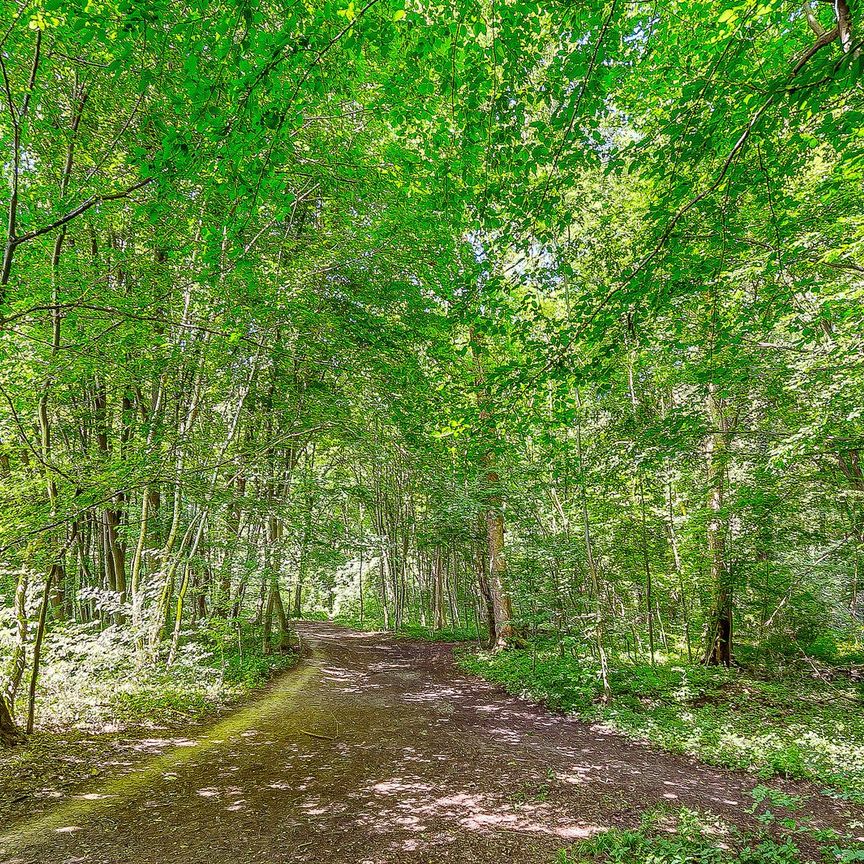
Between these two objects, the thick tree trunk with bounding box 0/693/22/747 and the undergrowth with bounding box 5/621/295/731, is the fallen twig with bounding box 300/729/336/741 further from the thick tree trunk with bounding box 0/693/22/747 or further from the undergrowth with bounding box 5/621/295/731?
the thick tree trunk with bounding box 0/693/22/747

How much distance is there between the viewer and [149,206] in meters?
3.73

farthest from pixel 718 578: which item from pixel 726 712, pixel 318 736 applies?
pixel 318 736

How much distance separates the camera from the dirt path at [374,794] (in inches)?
156

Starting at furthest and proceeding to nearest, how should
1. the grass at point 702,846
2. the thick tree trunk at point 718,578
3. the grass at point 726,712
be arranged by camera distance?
the thick tree trunk at point 718,578, the grass at point 726,712, the grass at point 702,846

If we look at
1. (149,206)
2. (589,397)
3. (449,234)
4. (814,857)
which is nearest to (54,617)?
(149,206)

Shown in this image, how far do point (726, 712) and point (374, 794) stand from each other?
20.2ft

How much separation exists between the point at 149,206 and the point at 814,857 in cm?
770

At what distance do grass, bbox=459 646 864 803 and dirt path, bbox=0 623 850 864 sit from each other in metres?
0.48

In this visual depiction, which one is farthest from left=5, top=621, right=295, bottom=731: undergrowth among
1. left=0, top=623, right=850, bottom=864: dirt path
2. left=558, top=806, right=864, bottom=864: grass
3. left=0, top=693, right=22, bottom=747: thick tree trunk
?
left=558, top=806, right=864, bottom=864: grass

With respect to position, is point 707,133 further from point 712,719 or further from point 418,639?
point 418,639

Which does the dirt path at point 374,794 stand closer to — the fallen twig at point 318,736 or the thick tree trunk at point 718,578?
the fallen twig at point 318,736

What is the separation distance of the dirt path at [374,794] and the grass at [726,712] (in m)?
0.48

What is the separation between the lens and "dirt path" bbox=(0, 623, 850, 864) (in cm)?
397

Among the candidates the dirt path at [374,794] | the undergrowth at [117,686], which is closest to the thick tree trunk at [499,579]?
the dirt path at [374,794]
